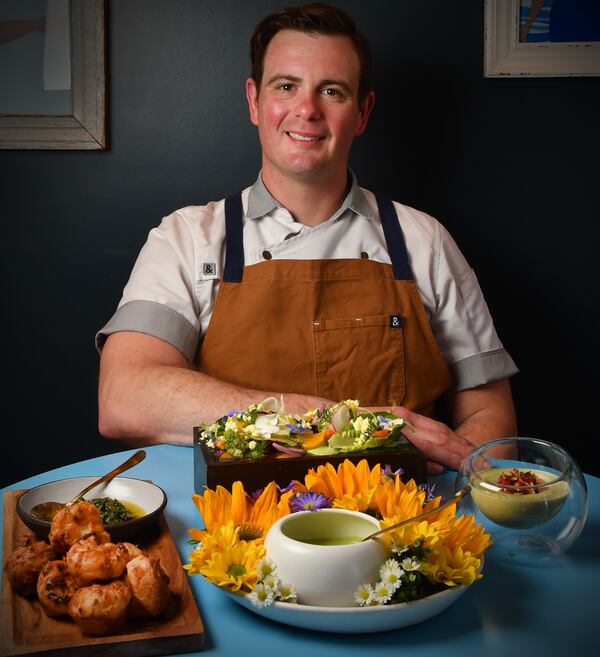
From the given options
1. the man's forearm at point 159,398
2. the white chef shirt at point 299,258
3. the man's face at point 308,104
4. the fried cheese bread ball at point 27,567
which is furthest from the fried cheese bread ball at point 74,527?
the man's face at point 308,104

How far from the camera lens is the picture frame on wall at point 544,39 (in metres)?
2.71

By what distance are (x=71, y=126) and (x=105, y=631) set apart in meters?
2.02

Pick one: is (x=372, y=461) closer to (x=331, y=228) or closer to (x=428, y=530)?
(x=428, y=530)

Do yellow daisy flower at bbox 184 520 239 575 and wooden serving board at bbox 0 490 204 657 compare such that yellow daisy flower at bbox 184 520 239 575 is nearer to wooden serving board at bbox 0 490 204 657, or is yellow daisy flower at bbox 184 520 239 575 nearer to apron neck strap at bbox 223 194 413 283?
wooden serving board at bbox 0 490 204 657

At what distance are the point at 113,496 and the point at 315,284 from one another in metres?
0.97

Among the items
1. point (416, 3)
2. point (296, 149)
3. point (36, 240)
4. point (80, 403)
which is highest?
point (416, 3)

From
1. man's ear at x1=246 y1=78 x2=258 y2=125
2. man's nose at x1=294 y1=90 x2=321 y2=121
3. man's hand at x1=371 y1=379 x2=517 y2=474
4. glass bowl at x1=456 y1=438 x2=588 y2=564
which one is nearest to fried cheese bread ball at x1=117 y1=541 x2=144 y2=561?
glass bowl at x1=456 y1=438 x2=588 y2=564

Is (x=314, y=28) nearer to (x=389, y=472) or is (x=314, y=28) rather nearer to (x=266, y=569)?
(x=389, y=472)

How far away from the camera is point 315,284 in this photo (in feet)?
7.13

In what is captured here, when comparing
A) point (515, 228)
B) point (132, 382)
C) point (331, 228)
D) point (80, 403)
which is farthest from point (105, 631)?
point (515, 228)

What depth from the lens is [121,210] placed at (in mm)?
2717

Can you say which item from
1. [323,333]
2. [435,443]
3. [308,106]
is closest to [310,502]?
[435,443]

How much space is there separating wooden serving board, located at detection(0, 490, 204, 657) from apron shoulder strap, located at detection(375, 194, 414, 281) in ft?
4.40

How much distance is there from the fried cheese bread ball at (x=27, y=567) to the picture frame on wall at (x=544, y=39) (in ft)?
7.25
